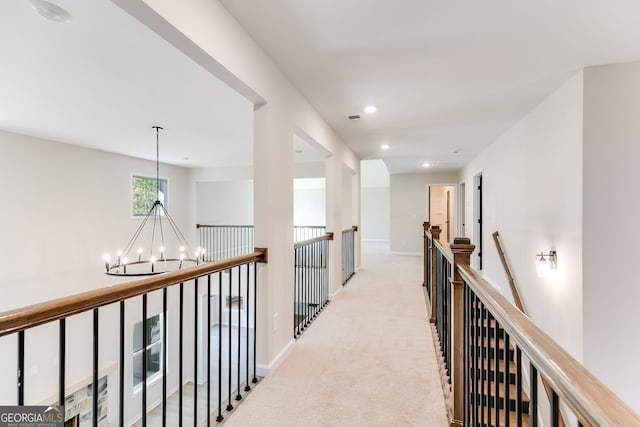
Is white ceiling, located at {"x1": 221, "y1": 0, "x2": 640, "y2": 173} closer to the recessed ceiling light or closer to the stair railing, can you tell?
the recessed ceiling light

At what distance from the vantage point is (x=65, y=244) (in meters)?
4.94

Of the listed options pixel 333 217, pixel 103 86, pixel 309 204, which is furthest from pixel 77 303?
pixel 309 204

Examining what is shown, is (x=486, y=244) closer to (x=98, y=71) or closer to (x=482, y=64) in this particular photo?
(x=482, y=64)

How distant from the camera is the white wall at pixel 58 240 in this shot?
430cm

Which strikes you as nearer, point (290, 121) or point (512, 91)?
point (290, 121)

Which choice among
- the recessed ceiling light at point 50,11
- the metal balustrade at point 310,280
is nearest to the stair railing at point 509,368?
the metal balustrade at point 310,280

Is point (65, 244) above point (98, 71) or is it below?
below

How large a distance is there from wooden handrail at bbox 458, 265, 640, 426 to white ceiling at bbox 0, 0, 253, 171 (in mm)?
2372

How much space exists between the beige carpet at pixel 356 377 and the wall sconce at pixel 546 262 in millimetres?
1296

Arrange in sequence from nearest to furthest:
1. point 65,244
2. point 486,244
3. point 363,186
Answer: point 65,244, point 486,244, point 363,186

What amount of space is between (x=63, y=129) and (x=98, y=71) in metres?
2.40

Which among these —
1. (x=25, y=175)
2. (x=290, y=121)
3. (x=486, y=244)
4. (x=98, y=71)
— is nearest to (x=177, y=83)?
(x=98, y=71)

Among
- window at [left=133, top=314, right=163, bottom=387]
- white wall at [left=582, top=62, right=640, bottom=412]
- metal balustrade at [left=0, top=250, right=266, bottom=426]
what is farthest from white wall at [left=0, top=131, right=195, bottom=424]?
white wall at [left=582, top=62, right=640, bottom=412]

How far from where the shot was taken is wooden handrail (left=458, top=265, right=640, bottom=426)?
524 millimetres
